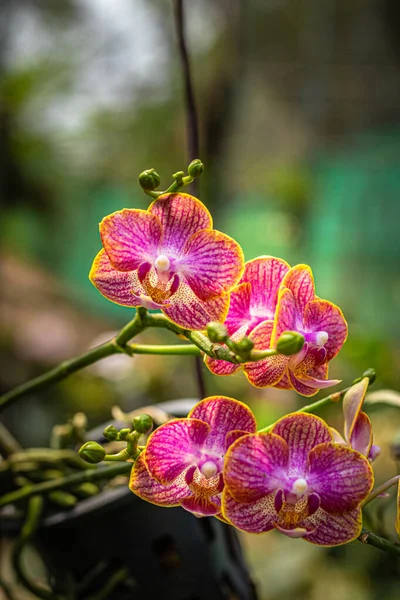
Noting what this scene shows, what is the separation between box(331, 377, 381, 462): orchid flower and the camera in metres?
0.27

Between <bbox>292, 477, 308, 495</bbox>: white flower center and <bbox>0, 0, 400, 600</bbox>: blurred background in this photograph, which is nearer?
<bbox>292, 477, 308, 495</bbox>: white flower center

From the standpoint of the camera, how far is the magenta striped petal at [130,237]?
27 centimetres

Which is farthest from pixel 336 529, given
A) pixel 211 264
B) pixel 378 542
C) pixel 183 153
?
pixel 183 153

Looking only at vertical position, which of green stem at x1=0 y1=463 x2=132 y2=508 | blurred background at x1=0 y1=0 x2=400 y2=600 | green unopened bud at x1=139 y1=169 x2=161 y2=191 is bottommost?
blurred background at x1=0 y1=0 x2=400 y2=600

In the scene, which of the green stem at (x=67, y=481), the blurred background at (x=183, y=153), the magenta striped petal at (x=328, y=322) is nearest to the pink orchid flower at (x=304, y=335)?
the magenta striped petal at (x=328, y=322)

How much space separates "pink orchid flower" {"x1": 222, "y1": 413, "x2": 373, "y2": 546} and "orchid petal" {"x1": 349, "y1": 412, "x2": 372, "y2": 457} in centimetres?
2

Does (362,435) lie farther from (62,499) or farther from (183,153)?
(183,153)

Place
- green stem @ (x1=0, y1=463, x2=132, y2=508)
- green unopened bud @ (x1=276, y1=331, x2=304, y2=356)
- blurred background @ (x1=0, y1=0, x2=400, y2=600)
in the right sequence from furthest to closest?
1. blurred background @ (x1=0, y1=0, x2=400, y2=600)
2. green stem @ (x1=0, y1=463, x2=132, y2=508)
3. green unopened bud @ (x1=276, y1=331, x2=304, y2=356)

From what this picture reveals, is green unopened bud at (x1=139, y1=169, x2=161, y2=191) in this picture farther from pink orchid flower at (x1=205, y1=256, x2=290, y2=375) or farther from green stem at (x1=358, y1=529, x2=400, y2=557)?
green stem at (x1=358, y1=529, x2=400, y2=557)

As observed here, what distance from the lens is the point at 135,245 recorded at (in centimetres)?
28

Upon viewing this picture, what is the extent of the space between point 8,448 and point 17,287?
1943 mm

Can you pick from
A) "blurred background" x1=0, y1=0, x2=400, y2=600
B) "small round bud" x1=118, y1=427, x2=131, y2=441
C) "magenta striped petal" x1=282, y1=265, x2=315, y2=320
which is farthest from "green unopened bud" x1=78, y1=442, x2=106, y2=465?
"blurred background" x1=0, y1=0, x2=400, y2=600

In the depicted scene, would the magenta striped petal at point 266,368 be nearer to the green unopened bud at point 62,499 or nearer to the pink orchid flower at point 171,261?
the pink orchid flower at point 171,261

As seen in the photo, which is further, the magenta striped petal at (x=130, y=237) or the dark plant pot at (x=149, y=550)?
the dark plant pot at (x=149, y=550)
